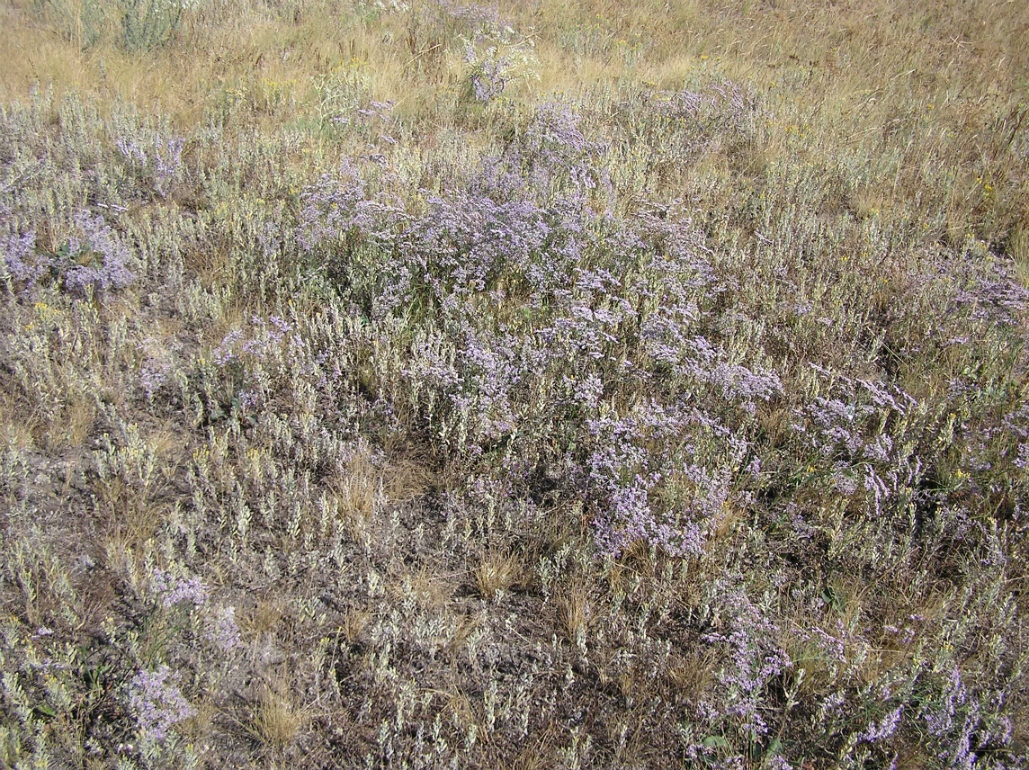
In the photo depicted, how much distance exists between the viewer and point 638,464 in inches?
135

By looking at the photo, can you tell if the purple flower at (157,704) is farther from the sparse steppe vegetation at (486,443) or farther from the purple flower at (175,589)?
the purple flower at (175,589)

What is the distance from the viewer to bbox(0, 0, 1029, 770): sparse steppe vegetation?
260cm

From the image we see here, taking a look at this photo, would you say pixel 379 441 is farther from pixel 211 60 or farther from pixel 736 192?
pixel 211 60

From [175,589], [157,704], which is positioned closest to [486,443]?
[175,589]

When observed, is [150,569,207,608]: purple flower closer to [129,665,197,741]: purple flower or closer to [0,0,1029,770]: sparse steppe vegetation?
[0,0,1029,770]: sparse steppe vegetation

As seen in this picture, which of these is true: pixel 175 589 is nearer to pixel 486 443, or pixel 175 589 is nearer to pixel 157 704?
pixel 157 704

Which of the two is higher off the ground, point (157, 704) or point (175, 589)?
point (175, 589)

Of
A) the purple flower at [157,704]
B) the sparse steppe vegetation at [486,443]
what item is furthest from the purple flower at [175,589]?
the purple flower at [157,704]

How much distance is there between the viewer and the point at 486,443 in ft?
11.8

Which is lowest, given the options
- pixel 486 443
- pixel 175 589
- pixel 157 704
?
pixel 157 704

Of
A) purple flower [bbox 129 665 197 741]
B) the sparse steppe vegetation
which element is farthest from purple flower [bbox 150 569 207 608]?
purple flower [bbox 129 665 197 741]

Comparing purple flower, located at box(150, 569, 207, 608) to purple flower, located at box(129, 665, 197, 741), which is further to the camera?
purple flower, located at box(150, 569, 207, 608)

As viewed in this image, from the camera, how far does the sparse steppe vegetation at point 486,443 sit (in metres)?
2.60

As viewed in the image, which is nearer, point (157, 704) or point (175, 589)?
point (157, 704)
